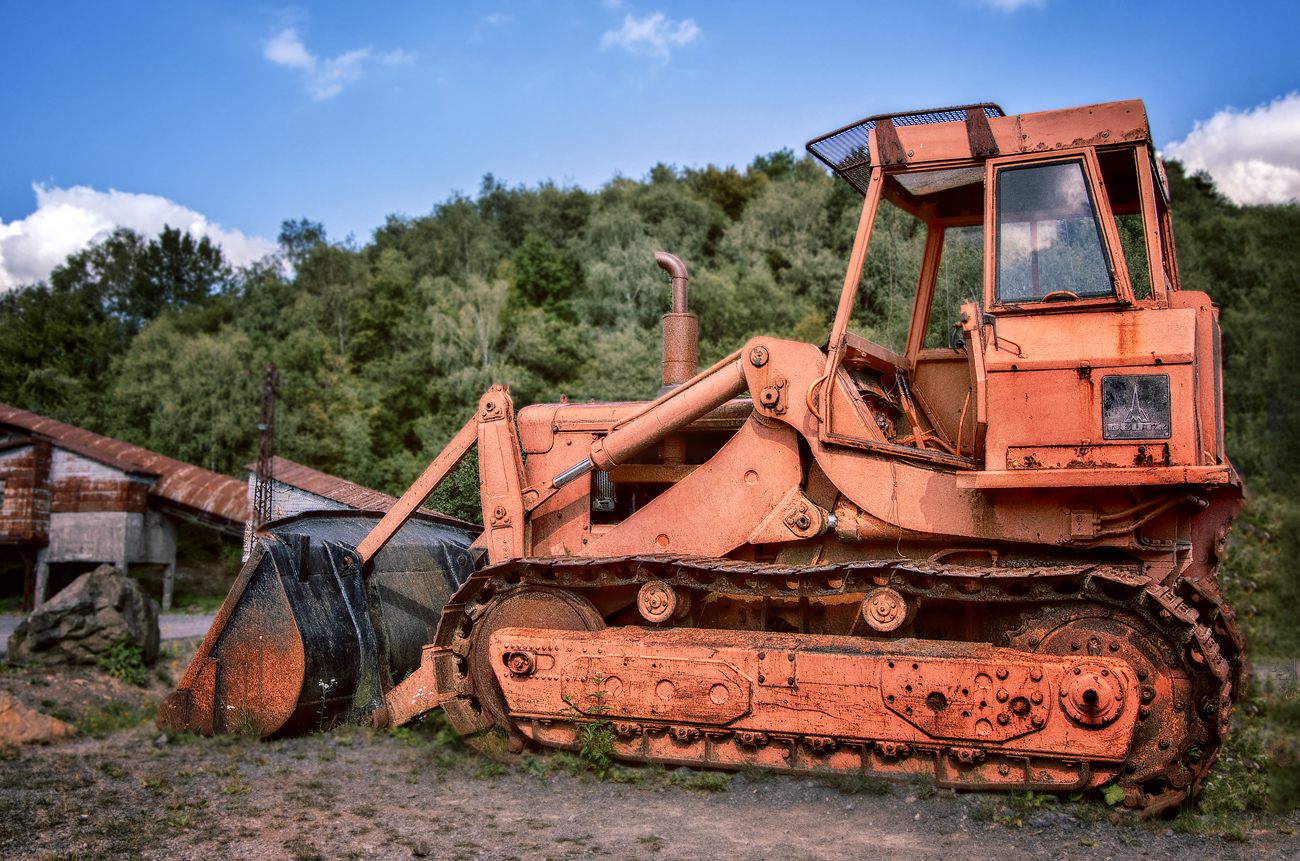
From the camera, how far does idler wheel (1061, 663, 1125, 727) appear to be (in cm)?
453

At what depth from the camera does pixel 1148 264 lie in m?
5.21

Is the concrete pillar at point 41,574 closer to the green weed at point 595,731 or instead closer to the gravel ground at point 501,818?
the gravel ground at point 501,818

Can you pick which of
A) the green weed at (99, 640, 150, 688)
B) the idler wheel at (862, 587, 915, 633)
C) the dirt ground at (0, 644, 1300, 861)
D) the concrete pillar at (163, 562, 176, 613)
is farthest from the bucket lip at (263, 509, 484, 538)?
the concrete pillar at (163, 562, 176, 613)

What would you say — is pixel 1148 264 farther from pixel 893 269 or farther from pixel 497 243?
pixel 497 243

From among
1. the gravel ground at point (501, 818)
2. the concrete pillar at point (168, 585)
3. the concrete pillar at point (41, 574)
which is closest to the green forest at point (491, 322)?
the gravel ground at point (501, 818)

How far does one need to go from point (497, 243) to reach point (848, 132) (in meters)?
40.4

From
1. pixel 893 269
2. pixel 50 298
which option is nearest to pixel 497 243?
pixel 50 298

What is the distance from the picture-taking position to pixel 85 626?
941 cm

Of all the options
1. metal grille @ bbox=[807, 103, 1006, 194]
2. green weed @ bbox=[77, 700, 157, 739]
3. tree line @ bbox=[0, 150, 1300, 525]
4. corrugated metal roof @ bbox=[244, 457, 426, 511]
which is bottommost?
green weed @ bbox=[77, 700, 157, 739]

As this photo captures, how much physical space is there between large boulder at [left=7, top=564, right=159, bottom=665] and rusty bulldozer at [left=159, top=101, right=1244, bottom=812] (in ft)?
11.8

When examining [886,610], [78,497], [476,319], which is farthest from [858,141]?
[476,319]

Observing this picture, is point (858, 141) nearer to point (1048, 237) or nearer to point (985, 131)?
point (985, 131)

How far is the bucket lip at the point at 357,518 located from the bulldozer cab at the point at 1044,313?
3707 mm

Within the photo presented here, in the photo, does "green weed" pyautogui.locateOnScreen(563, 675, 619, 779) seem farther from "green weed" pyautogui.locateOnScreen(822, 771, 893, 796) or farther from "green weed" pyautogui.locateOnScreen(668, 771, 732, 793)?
"green weed" pyautogui.locateOnScreen(822, 771, 893, 796)
